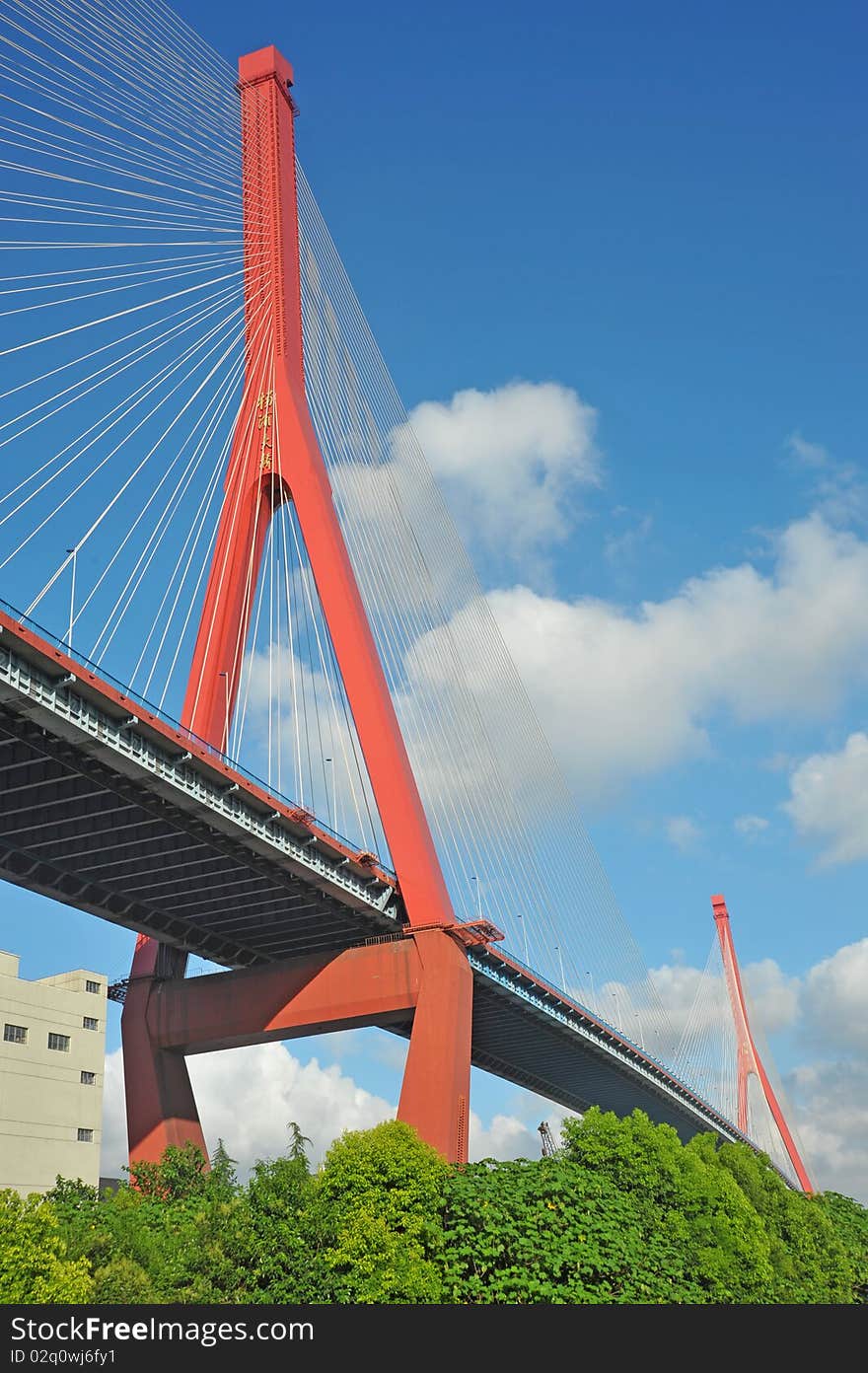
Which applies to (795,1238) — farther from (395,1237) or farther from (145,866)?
(145,866)

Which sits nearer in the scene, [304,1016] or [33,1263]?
[33,1263]

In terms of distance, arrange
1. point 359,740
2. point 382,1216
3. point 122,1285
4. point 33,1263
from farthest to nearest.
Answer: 1. point 359,740
2. point 382,1216
3. point 122,1285
4. point 33,1263

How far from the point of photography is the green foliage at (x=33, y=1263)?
59.9ft

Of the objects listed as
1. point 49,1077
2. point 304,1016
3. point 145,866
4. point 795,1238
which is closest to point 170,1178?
point 304,1016

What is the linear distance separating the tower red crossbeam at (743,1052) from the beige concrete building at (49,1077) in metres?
47.3

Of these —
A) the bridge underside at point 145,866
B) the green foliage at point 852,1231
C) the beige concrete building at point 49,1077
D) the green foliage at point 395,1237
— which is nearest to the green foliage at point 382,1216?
the green foliage at point 395,1237

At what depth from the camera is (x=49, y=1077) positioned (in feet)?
206

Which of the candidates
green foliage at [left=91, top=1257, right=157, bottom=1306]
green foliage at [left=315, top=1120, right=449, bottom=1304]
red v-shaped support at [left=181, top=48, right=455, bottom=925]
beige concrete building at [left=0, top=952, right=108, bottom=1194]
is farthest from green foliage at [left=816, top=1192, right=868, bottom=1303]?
beige concrete building at [left=0, top=952, right=108, bottom=1194]

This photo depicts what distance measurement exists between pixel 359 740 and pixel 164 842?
6.55 m

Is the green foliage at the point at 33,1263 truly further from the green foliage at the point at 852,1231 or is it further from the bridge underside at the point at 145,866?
the green foliage at the point at 852,1231

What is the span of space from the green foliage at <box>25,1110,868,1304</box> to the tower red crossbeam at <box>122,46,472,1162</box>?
206 inches

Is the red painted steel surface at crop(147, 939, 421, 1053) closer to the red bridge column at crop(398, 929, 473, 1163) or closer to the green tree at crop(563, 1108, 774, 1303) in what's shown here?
the red bridge column at crop(398, 929, 473, 1163)

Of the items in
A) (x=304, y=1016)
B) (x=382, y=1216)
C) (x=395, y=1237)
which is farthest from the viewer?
(x=304, y=1016)

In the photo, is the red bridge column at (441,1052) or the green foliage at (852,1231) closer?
the red bridge column at (441,1052)
